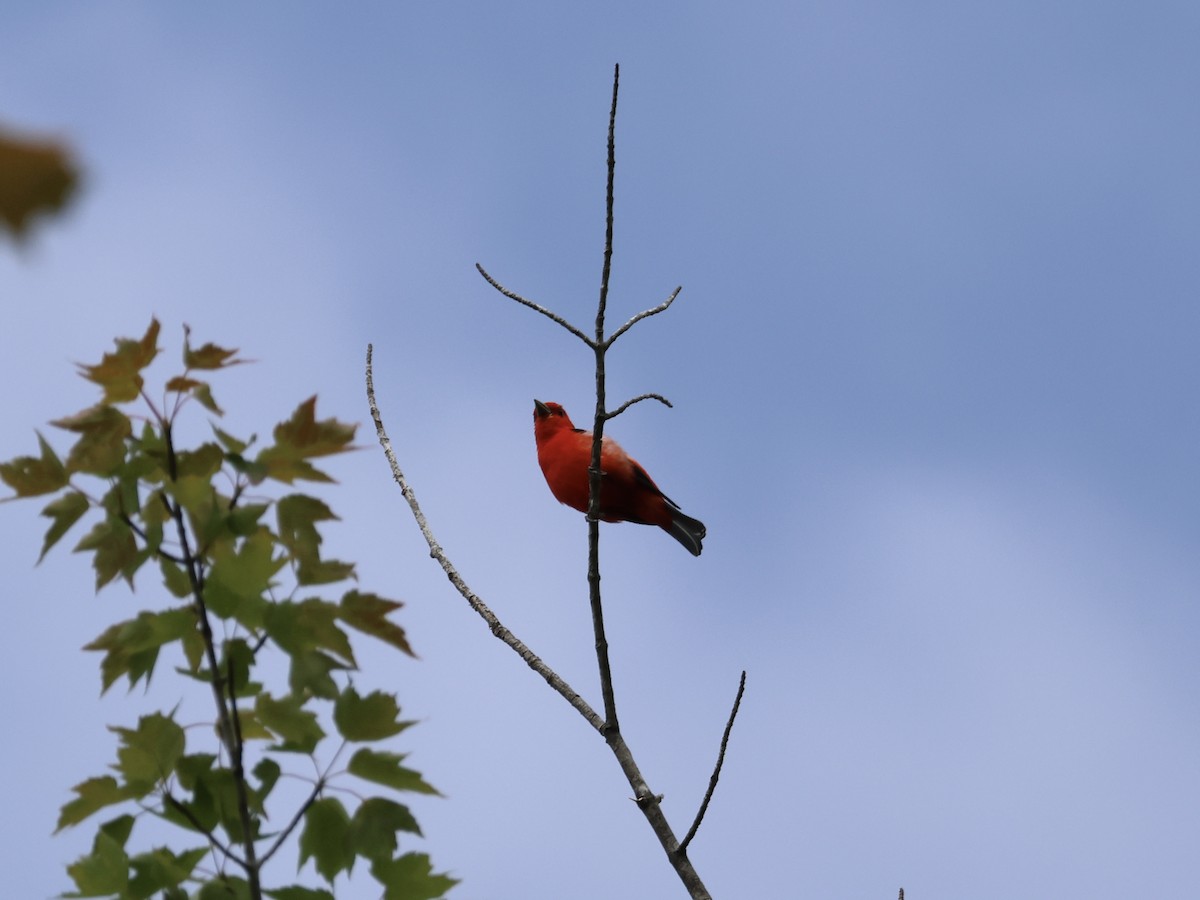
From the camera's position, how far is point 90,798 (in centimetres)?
258

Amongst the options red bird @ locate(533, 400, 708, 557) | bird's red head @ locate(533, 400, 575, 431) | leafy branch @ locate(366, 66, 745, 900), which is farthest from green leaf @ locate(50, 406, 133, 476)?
bird's red head @ locate(533, 400, 575, 431)

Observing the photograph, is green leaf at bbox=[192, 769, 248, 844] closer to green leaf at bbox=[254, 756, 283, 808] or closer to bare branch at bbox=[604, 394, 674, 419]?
green leaf at bbox=[254, 756, 283, 808]

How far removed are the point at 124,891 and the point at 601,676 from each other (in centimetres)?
228

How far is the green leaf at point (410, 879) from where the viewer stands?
8.07 feet

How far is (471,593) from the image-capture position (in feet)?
15.6

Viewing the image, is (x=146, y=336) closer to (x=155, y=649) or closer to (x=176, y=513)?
(x=176, y=513)

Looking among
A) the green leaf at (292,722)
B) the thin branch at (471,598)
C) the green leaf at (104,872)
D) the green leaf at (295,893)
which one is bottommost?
the green leaf at (104,872)

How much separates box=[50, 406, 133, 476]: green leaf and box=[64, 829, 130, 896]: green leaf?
740 millimetres

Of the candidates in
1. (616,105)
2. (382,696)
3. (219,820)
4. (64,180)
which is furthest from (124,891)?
(616,105)

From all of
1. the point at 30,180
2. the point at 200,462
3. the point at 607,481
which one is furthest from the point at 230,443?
the point at 607,481

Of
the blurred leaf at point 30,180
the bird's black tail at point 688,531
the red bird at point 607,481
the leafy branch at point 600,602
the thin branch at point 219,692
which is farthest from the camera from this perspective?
the bird's black tail at point 688,531

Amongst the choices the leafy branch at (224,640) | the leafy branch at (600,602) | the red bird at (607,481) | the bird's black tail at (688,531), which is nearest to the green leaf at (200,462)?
the leafy branch at (224,640)

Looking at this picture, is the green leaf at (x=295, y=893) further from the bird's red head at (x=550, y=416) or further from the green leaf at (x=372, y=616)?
the bird's red head at (x=550, y=416)

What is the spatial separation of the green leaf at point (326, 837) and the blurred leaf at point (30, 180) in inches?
87.6
